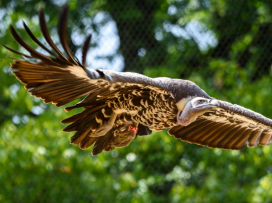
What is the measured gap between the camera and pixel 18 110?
6.29 metres

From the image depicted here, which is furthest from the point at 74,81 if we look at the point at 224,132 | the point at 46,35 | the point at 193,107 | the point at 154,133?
the point at 154,133

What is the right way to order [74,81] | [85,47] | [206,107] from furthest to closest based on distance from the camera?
[206,107] → [74,81] → [85,47]

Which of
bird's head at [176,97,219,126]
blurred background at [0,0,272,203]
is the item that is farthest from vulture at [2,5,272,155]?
blurred background at [0,0,272,203]

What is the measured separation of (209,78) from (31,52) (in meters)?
4.40

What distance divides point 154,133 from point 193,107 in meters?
3.16

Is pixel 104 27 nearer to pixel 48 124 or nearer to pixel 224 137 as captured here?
pixel 48 124

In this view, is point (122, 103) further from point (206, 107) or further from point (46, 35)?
point (46, 35)

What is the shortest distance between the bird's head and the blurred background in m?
2.89

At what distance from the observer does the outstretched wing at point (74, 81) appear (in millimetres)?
2686

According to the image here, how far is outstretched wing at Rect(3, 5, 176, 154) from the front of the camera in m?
2.69

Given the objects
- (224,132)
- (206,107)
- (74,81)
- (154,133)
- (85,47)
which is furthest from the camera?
(154,133)

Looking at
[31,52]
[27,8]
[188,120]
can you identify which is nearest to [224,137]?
[188,120]

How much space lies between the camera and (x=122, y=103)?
11.1 feet

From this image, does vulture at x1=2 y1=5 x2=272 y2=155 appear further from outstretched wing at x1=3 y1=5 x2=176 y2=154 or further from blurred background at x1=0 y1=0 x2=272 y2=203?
blurred background at x1=0 y1=0 x2=272 y2=203
